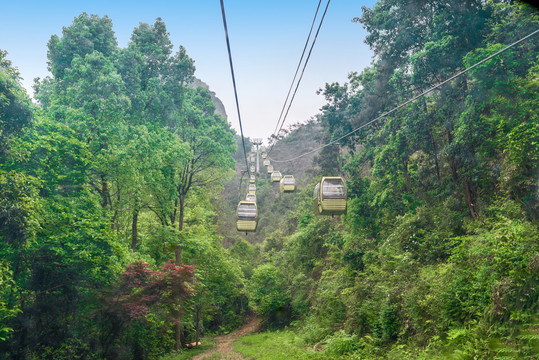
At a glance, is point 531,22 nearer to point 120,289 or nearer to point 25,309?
point 120,289

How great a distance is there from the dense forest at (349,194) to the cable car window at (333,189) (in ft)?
9.66

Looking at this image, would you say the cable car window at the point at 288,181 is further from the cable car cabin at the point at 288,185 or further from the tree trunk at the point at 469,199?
the tree trunk at the point at 469,199

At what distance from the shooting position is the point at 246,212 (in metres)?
18.2

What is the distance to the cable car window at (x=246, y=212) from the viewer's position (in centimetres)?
1806

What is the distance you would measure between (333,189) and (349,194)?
19.1 ft

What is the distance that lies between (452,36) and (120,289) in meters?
16.9

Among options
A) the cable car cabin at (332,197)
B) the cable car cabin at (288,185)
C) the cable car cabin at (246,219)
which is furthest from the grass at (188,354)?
the cable car cabin at (288,185)

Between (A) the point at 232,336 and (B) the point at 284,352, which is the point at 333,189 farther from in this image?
(A) the point at 232,336

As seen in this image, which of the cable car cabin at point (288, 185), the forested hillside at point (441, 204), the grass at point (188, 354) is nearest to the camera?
the forested hillside at point (441, 204)

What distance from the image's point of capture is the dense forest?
8.93m

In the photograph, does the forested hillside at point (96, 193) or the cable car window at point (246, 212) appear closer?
→ the forested hillside at point (96, 193)

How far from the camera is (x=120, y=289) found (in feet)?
44.0

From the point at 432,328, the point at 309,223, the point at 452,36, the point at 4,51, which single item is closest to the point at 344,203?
the point at 432,328

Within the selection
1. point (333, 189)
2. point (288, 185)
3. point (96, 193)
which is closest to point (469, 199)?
point (333, 189)
